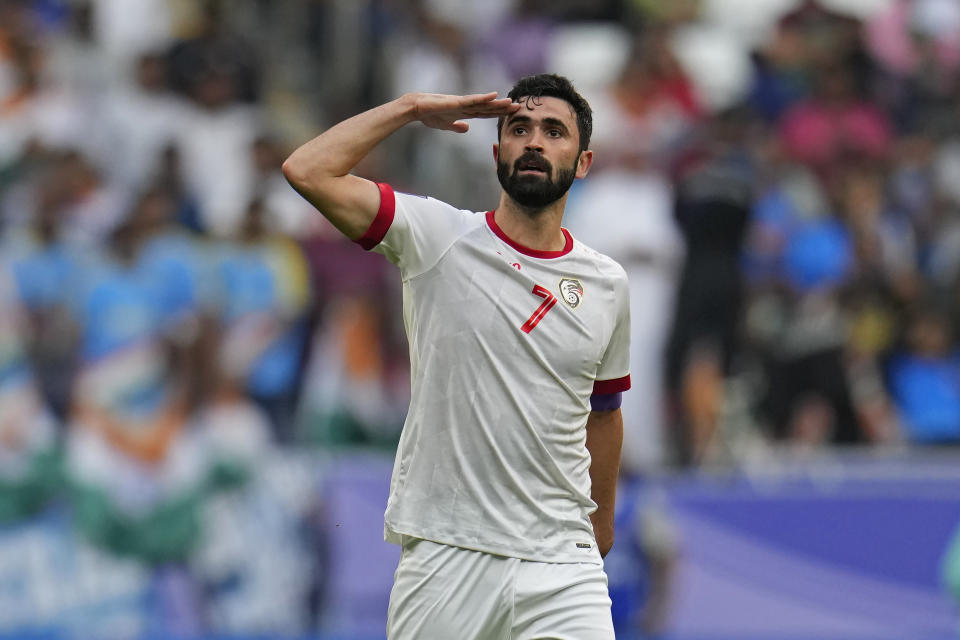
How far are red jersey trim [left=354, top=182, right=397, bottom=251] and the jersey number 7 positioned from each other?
1.67 ft

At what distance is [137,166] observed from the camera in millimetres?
11758

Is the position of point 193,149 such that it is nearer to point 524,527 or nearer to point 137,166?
point 137,166

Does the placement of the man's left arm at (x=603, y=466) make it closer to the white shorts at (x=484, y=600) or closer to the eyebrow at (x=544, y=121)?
the white shorts at (x=484, y=600)

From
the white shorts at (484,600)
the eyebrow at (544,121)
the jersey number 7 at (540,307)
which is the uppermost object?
the eyebrow at (544,121)

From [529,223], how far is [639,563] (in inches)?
260

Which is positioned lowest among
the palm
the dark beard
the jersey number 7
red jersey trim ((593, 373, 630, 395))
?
red jersey trim ((593, 373, 630, 395))

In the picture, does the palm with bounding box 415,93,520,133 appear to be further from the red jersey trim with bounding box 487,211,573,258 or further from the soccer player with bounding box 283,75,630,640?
the red jersey trim with bounding box 487,211,573,258

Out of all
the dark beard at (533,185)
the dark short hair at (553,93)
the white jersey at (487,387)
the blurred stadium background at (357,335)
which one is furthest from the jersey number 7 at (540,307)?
the blurred stadium background at (357,335)

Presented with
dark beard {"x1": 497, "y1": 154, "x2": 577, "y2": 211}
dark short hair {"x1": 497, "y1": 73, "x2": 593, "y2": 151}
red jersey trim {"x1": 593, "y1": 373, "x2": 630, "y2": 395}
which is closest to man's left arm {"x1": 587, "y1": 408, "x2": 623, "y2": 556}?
red jersey trim {"x1": 593, "y1": 373, "x2": 630, "y2": 395}

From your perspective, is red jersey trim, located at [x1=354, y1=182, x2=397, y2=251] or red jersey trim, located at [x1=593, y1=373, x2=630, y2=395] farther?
red jersey trim, located at [x1=593, y1=373, x2=630, y2=395]

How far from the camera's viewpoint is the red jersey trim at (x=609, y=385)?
5262 mm

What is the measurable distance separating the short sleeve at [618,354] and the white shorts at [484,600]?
0.66 meters

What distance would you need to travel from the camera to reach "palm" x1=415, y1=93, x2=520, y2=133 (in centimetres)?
475

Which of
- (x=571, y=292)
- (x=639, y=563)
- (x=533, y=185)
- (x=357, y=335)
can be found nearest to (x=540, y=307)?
(x=571, y=292)
